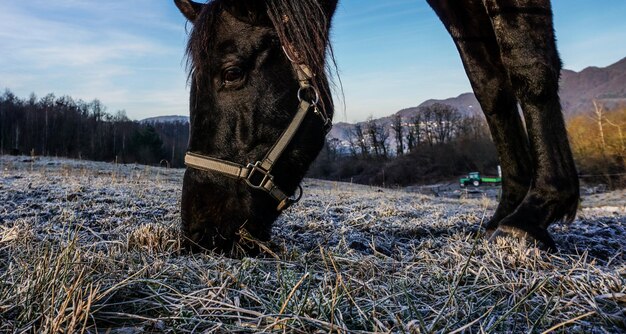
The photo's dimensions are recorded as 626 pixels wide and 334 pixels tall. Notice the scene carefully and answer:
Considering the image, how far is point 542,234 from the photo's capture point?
91.2 inches

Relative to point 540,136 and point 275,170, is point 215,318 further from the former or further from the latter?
point 540,136

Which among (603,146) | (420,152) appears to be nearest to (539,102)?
(603,146)

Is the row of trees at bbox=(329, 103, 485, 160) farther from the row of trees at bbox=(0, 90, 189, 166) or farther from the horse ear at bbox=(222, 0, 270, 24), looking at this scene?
the horse ear at bbox=(222, 0, 270, 24)

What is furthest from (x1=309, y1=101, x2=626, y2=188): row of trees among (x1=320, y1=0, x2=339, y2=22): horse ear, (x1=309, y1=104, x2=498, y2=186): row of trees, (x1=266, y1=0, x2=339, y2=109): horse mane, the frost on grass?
the frost on grass

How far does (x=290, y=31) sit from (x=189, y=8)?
3.00 feet

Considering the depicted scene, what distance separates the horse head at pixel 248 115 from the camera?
2285 mm

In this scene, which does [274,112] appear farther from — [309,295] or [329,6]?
[309,295]

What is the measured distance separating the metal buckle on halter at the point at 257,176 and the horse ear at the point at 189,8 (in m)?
1.29

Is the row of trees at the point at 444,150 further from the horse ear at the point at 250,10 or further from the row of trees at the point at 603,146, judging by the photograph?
the horse ear at the point at 250,10

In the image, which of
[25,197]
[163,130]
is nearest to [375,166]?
[25,197]

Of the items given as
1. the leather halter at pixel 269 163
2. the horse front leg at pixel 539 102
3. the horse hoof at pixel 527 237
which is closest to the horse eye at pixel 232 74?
the leather halter at pixel 269 163

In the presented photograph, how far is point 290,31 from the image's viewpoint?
7.98 ft

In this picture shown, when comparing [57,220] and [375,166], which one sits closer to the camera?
[57,220]

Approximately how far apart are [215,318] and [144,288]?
38 cm
